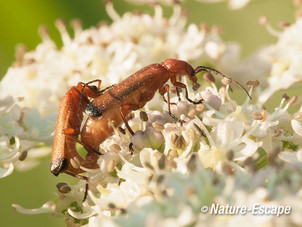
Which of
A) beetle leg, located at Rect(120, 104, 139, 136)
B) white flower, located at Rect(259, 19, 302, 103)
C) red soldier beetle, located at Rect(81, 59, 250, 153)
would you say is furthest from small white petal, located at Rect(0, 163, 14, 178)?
white flower, located at Rect(259, 19, 302, 103)

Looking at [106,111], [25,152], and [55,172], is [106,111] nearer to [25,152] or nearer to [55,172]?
[55,172]

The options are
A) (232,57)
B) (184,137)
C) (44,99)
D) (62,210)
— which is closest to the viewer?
(184,137)

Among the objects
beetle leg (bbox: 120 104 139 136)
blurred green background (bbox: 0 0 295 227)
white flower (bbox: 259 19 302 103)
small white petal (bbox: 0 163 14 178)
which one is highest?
blurred green background (bbox: 0 0 295 227)

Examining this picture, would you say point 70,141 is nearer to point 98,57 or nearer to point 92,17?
point 98,57

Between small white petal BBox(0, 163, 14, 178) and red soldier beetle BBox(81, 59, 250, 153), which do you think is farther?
small white petal BBox(0, 163, 14, 178)

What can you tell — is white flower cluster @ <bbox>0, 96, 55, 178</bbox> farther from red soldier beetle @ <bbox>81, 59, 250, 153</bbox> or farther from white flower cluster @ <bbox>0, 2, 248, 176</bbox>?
red soldier beetle @ <bbox>81, 59, 250, 153</bbox>

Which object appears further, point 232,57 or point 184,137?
point 232,57

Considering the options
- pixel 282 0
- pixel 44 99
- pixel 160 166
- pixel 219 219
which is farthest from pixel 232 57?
pixel 219 219

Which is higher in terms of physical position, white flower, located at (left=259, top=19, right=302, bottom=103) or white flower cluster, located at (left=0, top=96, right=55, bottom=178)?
white flower, located at (left=259, top=19, right=302, bottom=103)

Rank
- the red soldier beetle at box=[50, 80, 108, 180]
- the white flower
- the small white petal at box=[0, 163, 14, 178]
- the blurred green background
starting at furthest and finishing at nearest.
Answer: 1. the blurred green background
2. the white flower
3. the small white petal at box=[0, 163, 14, 178]
4. the red soldier beetle at box=[50, 80, 108, 180]

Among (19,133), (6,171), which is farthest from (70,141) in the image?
(19,133)

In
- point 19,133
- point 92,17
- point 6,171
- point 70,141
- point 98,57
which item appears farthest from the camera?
point 92,17
